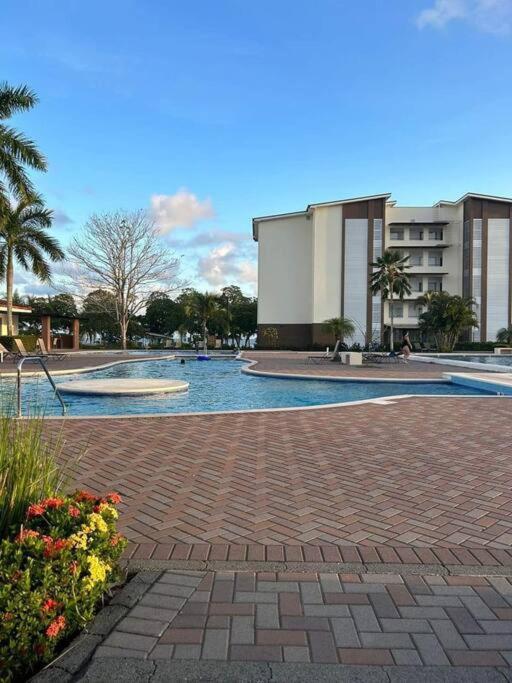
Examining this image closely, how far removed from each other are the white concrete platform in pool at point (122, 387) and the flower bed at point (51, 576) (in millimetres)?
8720

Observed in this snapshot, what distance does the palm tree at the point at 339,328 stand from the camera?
43.2 m

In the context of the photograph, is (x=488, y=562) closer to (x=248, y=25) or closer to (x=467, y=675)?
(x=467, y=675)

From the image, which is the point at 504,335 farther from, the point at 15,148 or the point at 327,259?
the point at 15,148

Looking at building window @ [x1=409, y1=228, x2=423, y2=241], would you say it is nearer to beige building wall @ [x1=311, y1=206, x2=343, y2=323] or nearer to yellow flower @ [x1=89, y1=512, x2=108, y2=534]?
beige building wall @ [x1=311, y1=206, x2=343, y2=323]

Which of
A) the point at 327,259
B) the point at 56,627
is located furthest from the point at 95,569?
the point at 327,259

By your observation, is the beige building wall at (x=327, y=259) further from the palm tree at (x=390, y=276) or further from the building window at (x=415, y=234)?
the building window at (x=415, y=234)

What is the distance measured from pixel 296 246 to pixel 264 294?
6043mm

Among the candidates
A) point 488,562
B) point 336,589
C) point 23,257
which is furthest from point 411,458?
point 23,257

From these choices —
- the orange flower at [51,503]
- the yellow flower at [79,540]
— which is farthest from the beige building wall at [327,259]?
the yellow flower at [79,540]

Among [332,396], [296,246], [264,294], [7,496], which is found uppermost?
[296,246]

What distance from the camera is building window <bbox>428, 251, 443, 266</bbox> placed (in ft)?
170

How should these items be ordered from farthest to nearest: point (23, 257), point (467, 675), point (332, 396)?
point (23, 257) → point (332, 396) → point (467, 675)

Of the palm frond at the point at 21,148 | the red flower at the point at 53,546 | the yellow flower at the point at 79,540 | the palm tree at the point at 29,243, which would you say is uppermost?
the palm frond at the point at 21,148

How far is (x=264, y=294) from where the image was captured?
166 ft
